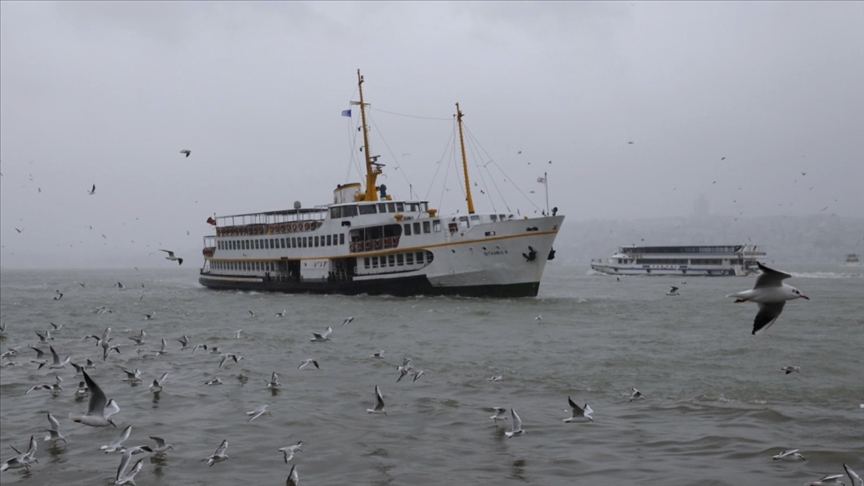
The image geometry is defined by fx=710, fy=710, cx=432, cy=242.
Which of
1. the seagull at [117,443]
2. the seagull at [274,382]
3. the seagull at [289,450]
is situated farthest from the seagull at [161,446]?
the seagull at [274,382]

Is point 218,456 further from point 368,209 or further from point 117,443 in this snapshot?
point 368,209

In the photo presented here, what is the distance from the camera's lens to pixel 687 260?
8269 centimetres

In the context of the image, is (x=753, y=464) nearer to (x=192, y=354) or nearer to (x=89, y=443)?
(x=89, y=443)

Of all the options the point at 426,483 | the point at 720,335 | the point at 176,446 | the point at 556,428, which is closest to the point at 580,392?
the point at 556,428

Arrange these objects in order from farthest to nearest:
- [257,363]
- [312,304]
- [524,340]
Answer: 1. [312,304]
2. [524,340]
3. [257,363]

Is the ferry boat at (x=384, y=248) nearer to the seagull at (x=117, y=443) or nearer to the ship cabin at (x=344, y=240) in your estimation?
the ship cabin at (x=344, y=240)

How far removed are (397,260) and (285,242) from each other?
36.1 feet

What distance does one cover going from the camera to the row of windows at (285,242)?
153ft

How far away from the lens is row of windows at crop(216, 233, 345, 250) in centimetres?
4650

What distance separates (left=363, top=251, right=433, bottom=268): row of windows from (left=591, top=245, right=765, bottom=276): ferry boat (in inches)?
1865

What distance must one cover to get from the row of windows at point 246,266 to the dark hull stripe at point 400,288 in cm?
149

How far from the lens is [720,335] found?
81.6 feet

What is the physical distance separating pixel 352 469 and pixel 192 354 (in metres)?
12.2

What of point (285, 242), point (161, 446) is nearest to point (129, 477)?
point (161, 446)
